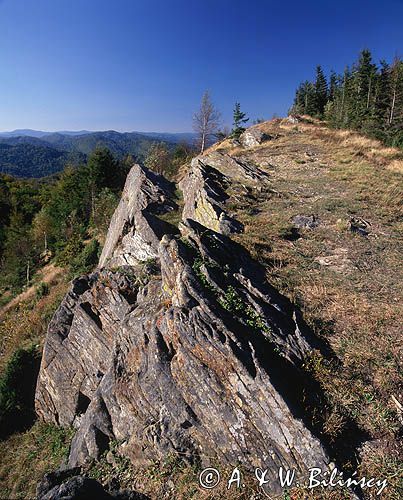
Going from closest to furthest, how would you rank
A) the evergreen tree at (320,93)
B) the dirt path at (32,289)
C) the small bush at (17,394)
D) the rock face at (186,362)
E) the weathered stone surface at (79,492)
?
the rock face at (186,362), the weathered stone surface at (79,492), the small bush at (17,394), the dirt path at (32,289), the evergreen tree at (320,93)

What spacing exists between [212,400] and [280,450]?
1872mm

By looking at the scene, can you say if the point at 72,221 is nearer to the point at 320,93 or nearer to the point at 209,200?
the point at 209,200

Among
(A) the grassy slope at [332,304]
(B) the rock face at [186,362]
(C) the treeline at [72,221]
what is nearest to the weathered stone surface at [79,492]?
(A) the grassy slope at [332,304]

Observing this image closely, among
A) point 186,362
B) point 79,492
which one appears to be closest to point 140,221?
point 186,362

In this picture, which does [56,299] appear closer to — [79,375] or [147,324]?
[79,375]

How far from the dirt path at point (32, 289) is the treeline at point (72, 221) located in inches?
55.8

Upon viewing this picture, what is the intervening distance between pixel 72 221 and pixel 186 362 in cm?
4250

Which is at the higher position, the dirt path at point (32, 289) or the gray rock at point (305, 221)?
the gray rock at point (305, 221)

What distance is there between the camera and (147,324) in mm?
9148

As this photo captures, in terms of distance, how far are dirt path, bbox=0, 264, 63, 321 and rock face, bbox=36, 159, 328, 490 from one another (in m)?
20.8

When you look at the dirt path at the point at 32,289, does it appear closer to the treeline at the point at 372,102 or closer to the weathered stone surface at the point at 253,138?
the weathered stone surface at the point at 253,138

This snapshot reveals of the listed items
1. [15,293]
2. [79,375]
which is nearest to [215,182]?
[79,375]

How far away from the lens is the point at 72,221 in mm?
44438

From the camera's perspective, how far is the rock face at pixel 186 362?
22.2 ft
